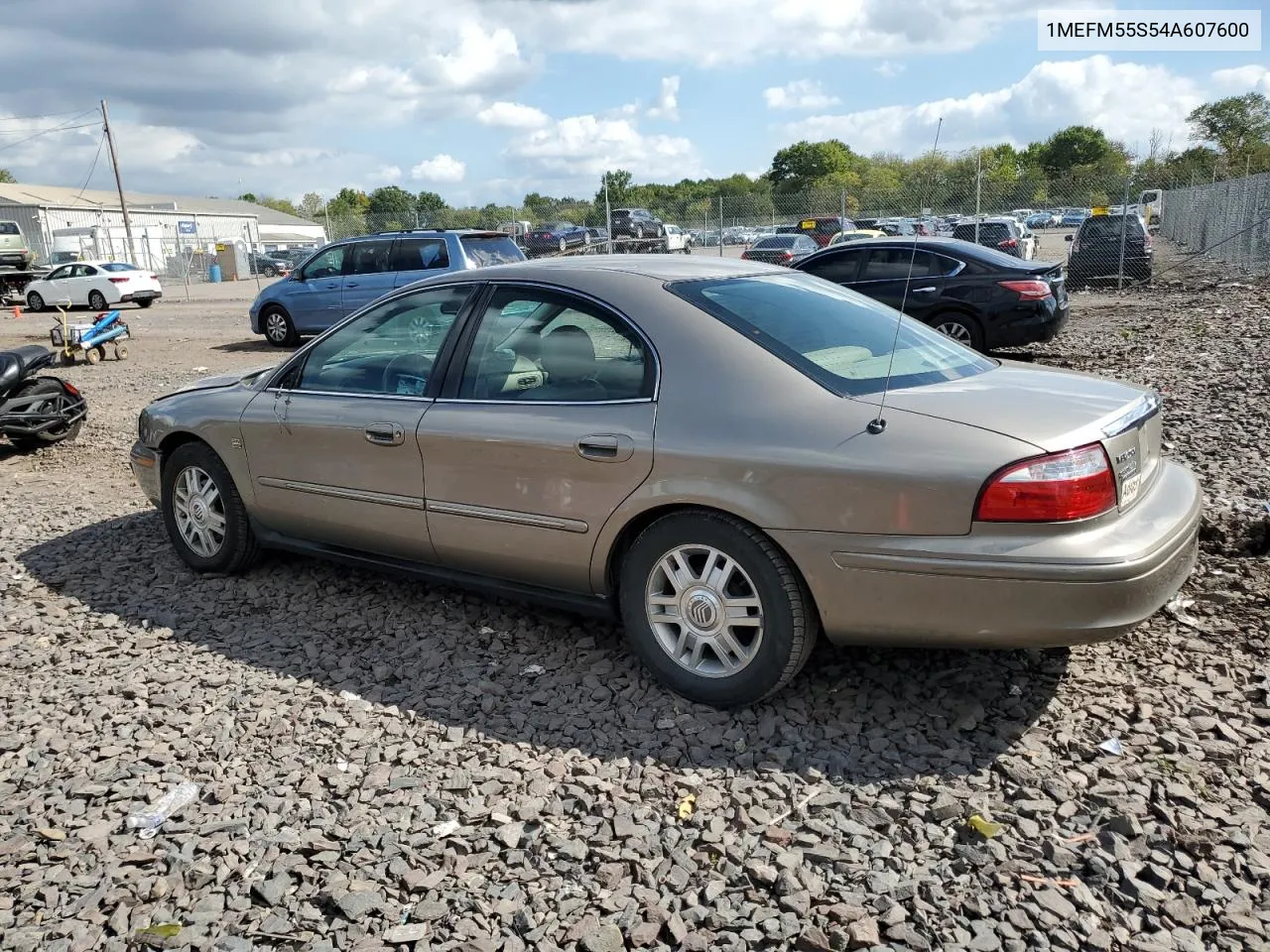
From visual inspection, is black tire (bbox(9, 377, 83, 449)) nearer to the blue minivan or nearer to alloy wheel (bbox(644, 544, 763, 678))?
the blue minivan

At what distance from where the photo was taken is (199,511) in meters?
5.16

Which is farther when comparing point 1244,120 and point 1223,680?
point 1244,120

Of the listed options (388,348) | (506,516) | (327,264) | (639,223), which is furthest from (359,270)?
(639,223)

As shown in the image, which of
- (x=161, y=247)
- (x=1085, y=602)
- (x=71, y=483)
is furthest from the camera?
(x=161, y=247)

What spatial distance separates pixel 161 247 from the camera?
172 feet

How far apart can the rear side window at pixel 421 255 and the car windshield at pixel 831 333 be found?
11.4m

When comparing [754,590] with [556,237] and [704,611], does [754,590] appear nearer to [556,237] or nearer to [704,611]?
[704,611]

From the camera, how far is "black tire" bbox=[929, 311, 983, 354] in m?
11.5

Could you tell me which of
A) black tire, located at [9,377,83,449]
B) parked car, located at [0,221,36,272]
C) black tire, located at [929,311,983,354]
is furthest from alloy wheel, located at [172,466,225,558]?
parked car, located at [0,221,36,272]

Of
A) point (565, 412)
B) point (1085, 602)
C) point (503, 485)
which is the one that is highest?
point (565, 412)

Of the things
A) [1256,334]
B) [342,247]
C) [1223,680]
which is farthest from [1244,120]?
[1223,680]

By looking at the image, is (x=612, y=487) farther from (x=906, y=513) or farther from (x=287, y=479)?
(x=287, y=479)

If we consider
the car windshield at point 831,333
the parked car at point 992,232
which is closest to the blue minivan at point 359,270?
the car windshield at point 831,333

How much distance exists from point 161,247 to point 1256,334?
52625 millimetres
